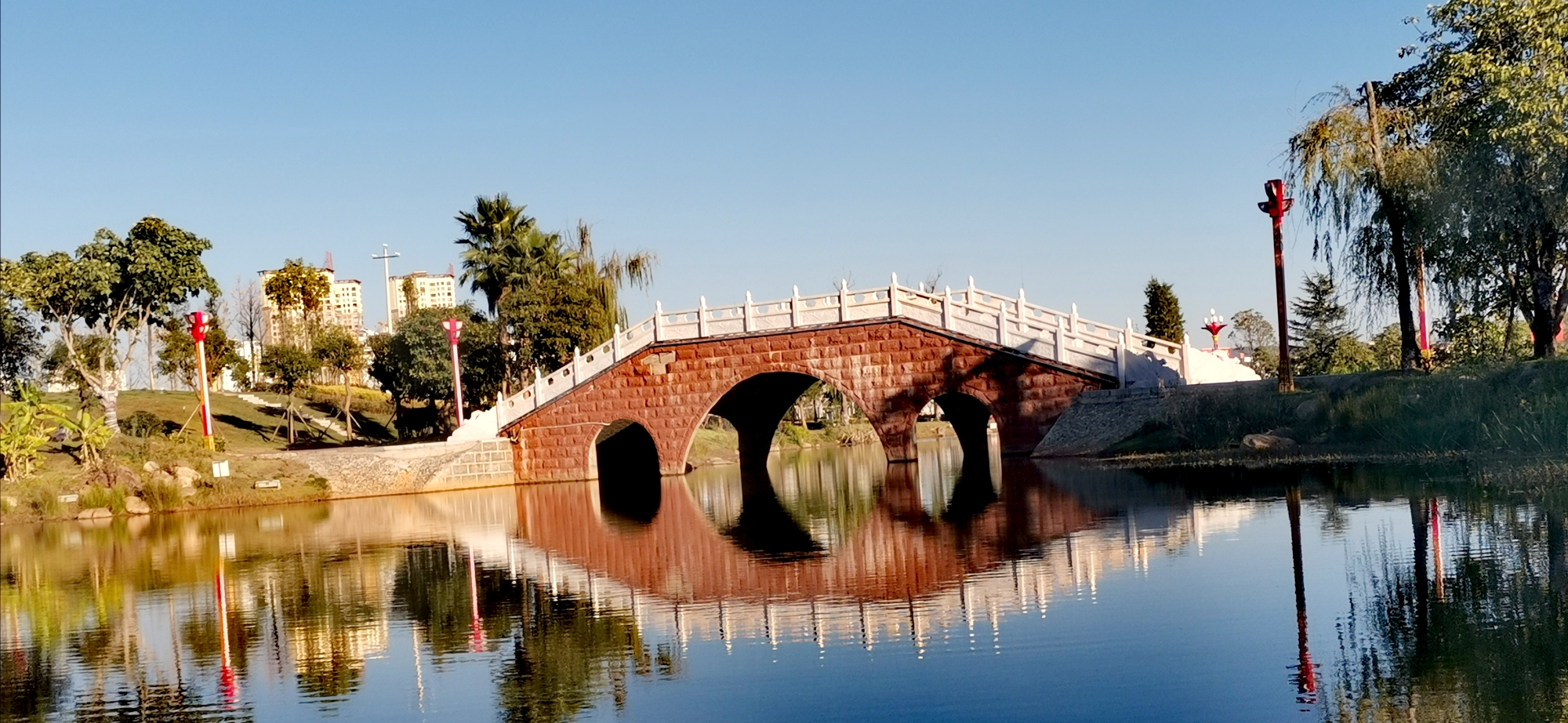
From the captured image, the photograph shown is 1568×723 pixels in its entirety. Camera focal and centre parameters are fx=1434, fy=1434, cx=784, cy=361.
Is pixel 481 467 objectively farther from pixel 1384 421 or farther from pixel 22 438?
pixel 1384 421

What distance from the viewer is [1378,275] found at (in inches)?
1007

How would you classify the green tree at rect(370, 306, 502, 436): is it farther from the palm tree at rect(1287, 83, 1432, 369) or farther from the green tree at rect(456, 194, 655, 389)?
the palm tree at rect(1287, 83, 1432, 369)

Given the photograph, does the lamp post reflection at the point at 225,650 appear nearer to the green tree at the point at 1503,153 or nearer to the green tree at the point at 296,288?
the green tree at the point at 1503,153

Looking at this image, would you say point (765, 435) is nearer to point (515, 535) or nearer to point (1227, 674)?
point (515, 535)

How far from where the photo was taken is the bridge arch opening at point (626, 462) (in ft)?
102

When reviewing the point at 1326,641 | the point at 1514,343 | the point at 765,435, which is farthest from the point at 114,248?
the point at 1326,641

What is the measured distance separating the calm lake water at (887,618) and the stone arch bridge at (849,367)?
9213 mm

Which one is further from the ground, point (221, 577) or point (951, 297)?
point (951, 297)

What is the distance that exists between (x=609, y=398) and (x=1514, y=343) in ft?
62.0

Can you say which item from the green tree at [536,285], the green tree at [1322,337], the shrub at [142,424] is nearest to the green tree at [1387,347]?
the green tree at [1322,337]

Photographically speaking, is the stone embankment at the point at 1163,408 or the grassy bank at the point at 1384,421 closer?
the grassy bank at the point at 1384,421

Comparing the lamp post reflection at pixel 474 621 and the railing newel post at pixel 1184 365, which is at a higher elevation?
the railing newel post at pixel 1184 365

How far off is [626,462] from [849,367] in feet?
39.3

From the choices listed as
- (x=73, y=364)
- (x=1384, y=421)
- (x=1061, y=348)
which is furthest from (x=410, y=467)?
(x=1384, y=421)
